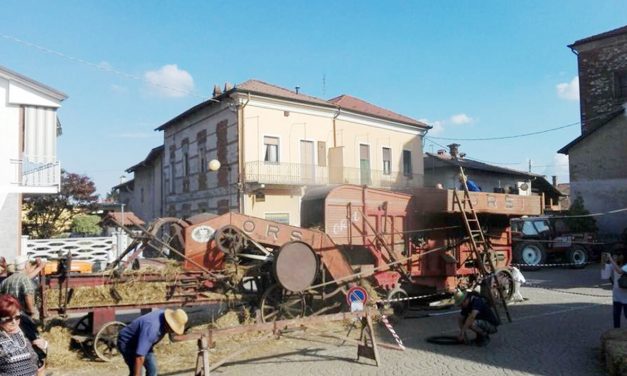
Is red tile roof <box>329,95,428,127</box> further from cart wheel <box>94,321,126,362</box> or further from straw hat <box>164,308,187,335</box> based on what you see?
straw hat <box>164,308,187,335</box>

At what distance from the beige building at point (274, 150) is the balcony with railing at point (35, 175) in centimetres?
807

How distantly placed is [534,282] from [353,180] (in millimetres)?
12138

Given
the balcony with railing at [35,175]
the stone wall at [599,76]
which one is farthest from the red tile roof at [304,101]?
the stone wall at [599,76]

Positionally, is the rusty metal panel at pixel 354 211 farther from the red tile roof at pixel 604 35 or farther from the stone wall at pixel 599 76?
the red tile roof at pixel 604 35

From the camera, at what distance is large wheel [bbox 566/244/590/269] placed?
20675 millimetres

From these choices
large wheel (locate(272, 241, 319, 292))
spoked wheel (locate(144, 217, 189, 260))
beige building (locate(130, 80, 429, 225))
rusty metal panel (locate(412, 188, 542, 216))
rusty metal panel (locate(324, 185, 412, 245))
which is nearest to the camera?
spoked wheel (locate(144, 217, 189, 260))

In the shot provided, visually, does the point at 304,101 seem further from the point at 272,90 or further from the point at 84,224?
the point at 84,224

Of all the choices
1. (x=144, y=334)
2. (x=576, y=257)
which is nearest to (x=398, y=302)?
(x=144, y=334)

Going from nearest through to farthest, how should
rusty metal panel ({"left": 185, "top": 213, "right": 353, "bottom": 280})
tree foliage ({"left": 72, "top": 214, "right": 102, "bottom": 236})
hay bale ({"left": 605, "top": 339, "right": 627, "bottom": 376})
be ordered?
hay bale ({"left": 605, "top": 339, "right": 627, "bottom": 376}) → rusty metal panel ({"left": 185, "top": 213, "right": 353, "bottom": 280}) → tree foliage ({"left": 72, "top": 214, "right": 102, "bottom": 236})

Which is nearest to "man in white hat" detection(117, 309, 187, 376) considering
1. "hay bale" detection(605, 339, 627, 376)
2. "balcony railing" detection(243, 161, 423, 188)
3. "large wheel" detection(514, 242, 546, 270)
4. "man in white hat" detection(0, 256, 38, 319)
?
"man in white hat" detection(0, 256, 38, 319)

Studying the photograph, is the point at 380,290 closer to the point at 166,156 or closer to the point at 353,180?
the point at 353,180

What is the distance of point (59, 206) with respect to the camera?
82.6 ft

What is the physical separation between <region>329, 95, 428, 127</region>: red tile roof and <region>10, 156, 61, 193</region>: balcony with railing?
1504cm

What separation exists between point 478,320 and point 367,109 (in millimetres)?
22267
